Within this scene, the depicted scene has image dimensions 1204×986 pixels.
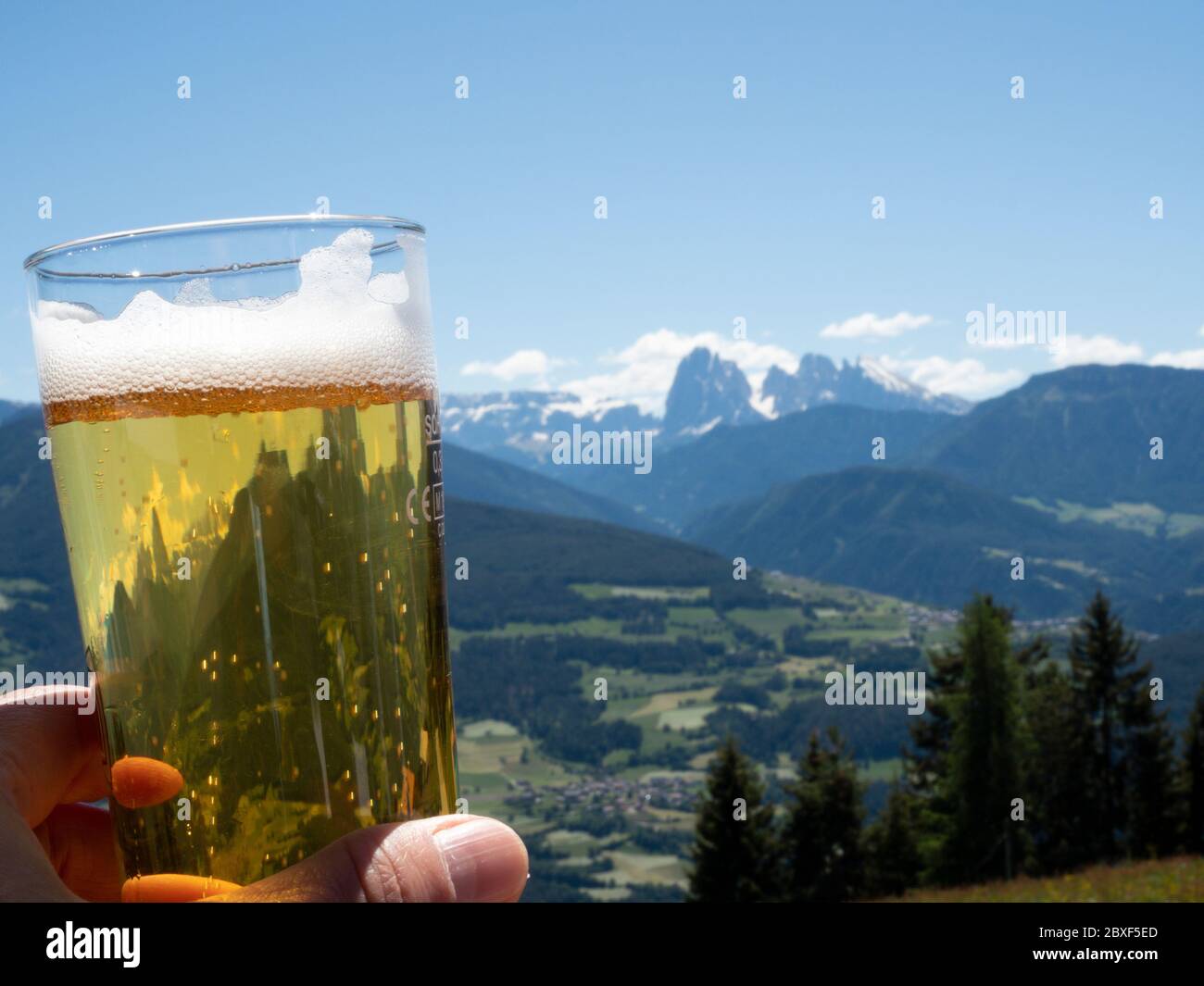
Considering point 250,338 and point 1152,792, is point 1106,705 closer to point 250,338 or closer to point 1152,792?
point 1152,792

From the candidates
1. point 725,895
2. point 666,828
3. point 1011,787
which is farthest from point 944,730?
point 666,828

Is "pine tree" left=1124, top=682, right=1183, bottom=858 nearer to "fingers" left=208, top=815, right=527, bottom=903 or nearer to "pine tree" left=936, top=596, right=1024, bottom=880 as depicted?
"pine tree" left=936, top=596, right=1024, bottom=880

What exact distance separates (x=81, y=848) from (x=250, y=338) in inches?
50.7

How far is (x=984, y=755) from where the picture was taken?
58781 mm

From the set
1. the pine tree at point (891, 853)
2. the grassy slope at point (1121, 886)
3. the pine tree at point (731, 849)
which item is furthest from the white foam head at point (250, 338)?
the pine tree at point (891, 853)

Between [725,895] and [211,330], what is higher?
[211,330]

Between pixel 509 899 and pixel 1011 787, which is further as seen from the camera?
pixel 1011 787

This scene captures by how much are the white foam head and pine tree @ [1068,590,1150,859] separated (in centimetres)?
6713

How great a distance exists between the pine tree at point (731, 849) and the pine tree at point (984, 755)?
10.6 metres

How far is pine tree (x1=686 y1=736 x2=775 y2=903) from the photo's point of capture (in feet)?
184

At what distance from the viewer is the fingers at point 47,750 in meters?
1.94
